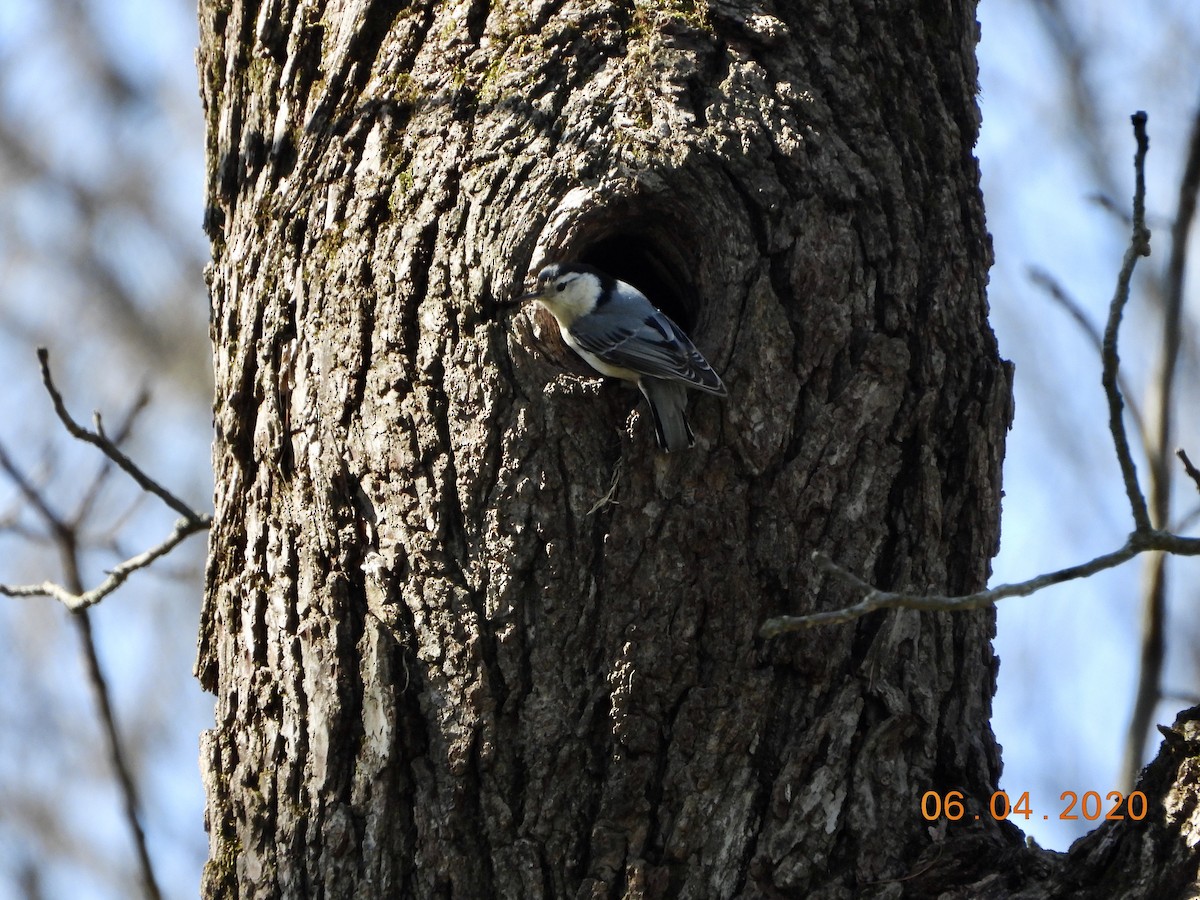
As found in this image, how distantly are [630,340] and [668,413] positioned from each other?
49 centimetres

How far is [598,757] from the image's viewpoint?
2.16 m

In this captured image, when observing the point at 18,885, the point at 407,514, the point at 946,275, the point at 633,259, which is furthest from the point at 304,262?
the point at 18,885

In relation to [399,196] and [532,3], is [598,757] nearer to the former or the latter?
[399,196]

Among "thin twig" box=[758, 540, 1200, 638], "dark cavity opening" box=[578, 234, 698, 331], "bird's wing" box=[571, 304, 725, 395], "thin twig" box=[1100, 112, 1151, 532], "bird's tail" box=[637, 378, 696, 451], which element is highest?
"dark cavity opening" box=[578, 234, 698, 331]

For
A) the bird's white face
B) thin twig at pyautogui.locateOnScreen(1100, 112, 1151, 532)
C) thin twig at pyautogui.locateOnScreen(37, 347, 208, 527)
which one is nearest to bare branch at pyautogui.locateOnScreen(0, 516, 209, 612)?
thin twig at pyautogui.locateOnScreen(37, 347, 208, 527)

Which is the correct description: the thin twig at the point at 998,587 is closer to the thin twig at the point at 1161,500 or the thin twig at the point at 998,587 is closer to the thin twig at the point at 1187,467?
the thin twig at the point at 1187,467

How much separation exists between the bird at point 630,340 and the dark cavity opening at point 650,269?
0.06 meters

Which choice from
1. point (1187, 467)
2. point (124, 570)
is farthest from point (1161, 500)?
point (124, 570)

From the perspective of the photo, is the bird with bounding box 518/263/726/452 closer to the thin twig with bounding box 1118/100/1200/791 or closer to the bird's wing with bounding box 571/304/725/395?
the bird's wing with bounding box 571/304/725/395

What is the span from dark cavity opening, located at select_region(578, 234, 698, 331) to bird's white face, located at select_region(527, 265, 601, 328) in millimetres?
50

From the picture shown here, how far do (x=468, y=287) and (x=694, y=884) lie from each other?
3.88 ft

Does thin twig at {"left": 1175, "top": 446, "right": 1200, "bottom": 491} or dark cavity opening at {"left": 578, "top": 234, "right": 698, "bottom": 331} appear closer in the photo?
thin twig at {"left": 1175, "top": 446, "right": 1200, "bottom": 491}

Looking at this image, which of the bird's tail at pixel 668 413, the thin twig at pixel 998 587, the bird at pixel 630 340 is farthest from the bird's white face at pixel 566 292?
the thin twig at pixel 998 587

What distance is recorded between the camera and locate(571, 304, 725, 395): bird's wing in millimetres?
2307
